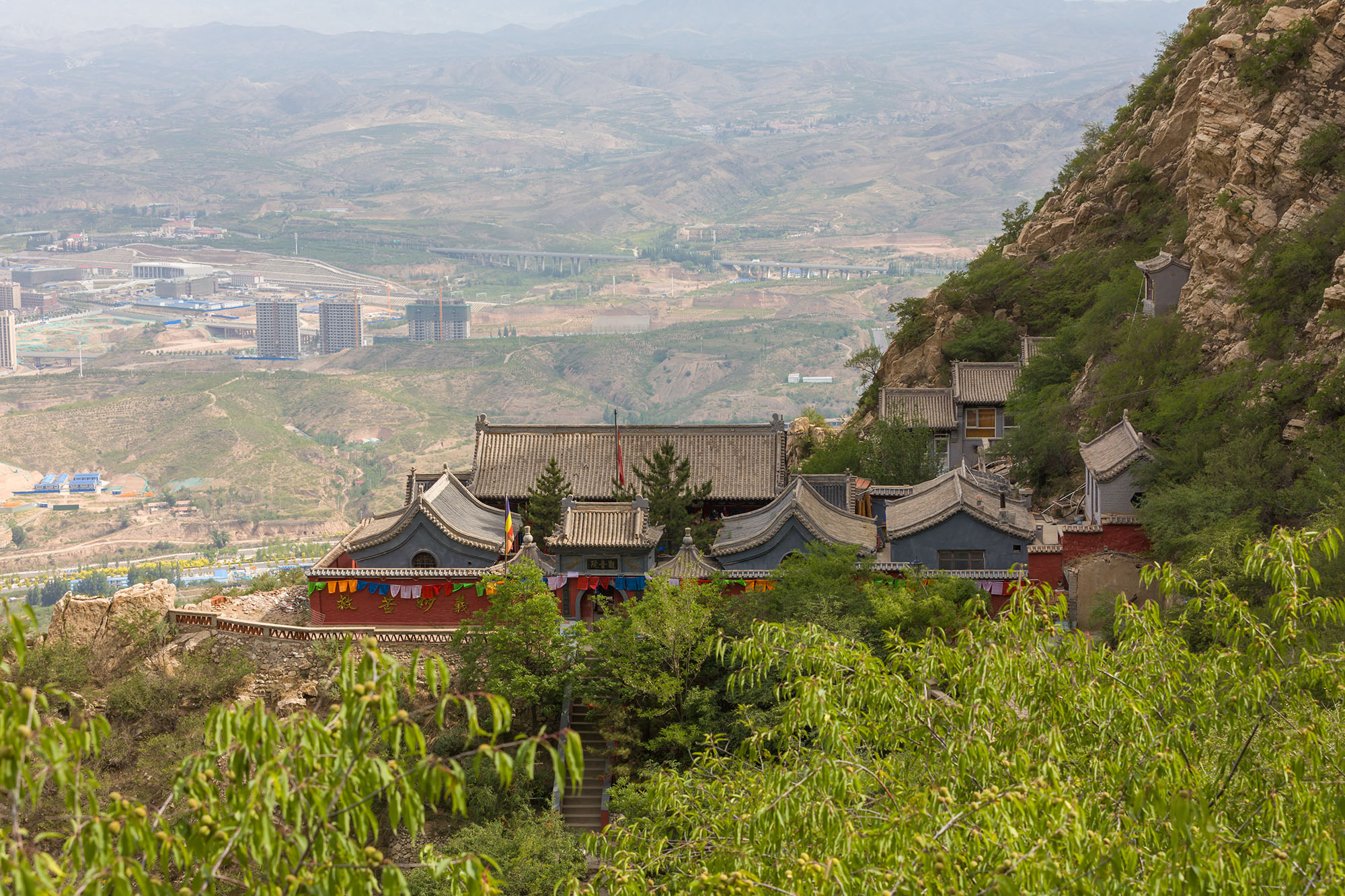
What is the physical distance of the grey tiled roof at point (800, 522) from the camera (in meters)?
32.8

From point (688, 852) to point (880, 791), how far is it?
2.07 metres

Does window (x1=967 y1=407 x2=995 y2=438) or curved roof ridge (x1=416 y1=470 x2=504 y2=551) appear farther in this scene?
window (x1=967 y1=407 x2=995 y2=438)

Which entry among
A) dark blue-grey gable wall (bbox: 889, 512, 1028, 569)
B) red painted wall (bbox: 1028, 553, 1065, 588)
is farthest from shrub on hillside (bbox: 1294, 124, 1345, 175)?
dark blue-grey gable wall (bbox: 889, 512, 1028, 569)

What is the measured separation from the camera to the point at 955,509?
32.0 meters

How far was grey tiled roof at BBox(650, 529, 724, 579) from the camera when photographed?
31495 millimetres

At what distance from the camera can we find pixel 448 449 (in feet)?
563

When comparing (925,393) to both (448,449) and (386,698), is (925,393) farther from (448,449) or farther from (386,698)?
(448,449)

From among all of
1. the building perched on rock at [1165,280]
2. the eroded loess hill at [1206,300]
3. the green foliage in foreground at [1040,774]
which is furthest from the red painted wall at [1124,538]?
the green foliage in foreground at [1040,774]

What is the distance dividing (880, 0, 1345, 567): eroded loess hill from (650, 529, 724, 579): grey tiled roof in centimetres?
1098

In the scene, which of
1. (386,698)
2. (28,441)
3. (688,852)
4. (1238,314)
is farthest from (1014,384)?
(28,441)

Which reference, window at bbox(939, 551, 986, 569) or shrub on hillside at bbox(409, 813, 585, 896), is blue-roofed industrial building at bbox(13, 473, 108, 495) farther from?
shrub on hillside at bbox(409, 813, 585, 896)

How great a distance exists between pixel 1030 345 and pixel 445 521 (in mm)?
24803

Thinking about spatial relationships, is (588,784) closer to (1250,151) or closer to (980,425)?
(980,425)

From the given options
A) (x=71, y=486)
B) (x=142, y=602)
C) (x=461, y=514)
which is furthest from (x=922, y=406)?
(x=71, y=486)
